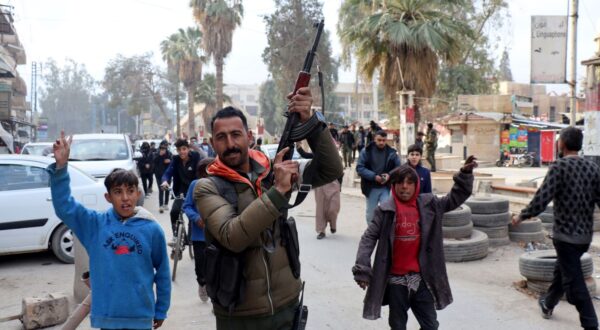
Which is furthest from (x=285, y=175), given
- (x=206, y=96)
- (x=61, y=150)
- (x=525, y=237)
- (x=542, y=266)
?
(x=206, y=96)

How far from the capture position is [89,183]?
25.7 ft

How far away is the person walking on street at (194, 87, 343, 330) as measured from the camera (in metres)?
2.21

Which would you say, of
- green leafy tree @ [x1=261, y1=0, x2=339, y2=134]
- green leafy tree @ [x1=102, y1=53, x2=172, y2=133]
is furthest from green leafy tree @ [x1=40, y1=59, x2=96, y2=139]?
green leafy tree @ [x1=261, y1=0, x2=339, y2=134]

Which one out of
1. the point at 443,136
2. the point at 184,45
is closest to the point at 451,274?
the point at 443,136

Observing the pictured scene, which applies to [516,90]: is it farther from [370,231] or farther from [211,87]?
[370,231]

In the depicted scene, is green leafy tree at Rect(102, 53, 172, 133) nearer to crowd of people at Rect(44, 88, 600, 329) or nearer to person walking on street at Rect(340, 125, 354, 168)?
person walking on street at Rect(340, 125, 354, 168)

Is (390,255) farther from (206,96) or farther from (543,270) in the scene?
(206,96)

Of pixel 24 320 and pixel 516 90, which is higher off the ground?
pixel 516 90

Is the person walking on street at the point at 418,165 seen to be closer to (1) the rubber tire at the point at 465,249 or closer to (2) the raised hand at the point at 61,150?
(1) the rubber tire at the point at 465,249

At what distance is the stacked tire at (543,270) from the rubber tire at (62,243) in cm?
594

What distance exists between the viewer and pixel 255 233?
2061 mm

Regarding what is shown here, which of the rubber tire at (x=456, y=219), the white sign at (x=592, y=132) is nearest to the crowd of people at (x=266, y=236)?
the rubber tire at (x=456, y=219)

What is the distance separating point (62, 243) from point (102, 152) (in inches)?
196

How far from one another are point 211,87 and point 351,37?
1293 inches
